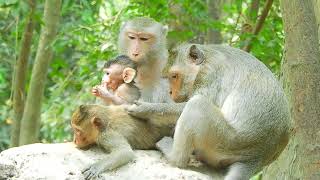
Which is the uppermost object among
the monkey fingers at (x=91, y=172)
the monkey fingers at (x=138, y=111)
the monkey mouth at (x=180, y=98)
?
the monkey mouth at (x=180, y=98)

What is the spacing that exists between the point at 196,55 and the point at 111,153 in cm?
117

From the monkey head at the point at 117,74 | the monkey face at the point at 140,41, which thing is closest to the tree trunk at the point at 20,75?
the monkey face at the point at 140,41

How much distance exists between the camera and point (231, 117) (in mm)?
5902

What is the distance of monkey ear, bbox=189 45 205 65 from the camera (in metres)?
6.20

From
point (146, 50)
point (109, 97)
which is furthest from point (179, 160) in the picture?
point (146, 50)

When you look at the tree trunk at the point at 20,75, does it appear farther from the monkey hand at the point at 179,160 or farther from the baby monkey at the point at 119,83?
the monkey hand at the point at 179,160

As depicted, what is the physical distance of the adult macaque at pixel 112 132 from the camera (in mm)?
5816

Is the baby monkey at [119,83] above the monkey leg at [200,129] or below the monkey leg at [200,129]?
above

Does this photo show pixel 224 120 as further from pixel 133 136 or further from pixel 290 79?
pixel 290 79

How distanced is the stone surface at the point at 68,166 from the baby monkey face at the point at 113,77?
1.15m

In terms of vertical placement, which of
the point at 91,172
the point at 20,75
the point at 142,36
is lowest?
the point at 91,172

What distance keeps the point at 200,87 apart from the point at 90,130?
1018 millimetres

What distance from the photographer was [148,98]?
7188mm

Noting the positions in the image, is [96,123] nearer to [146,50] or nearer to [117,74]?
[117,74]
